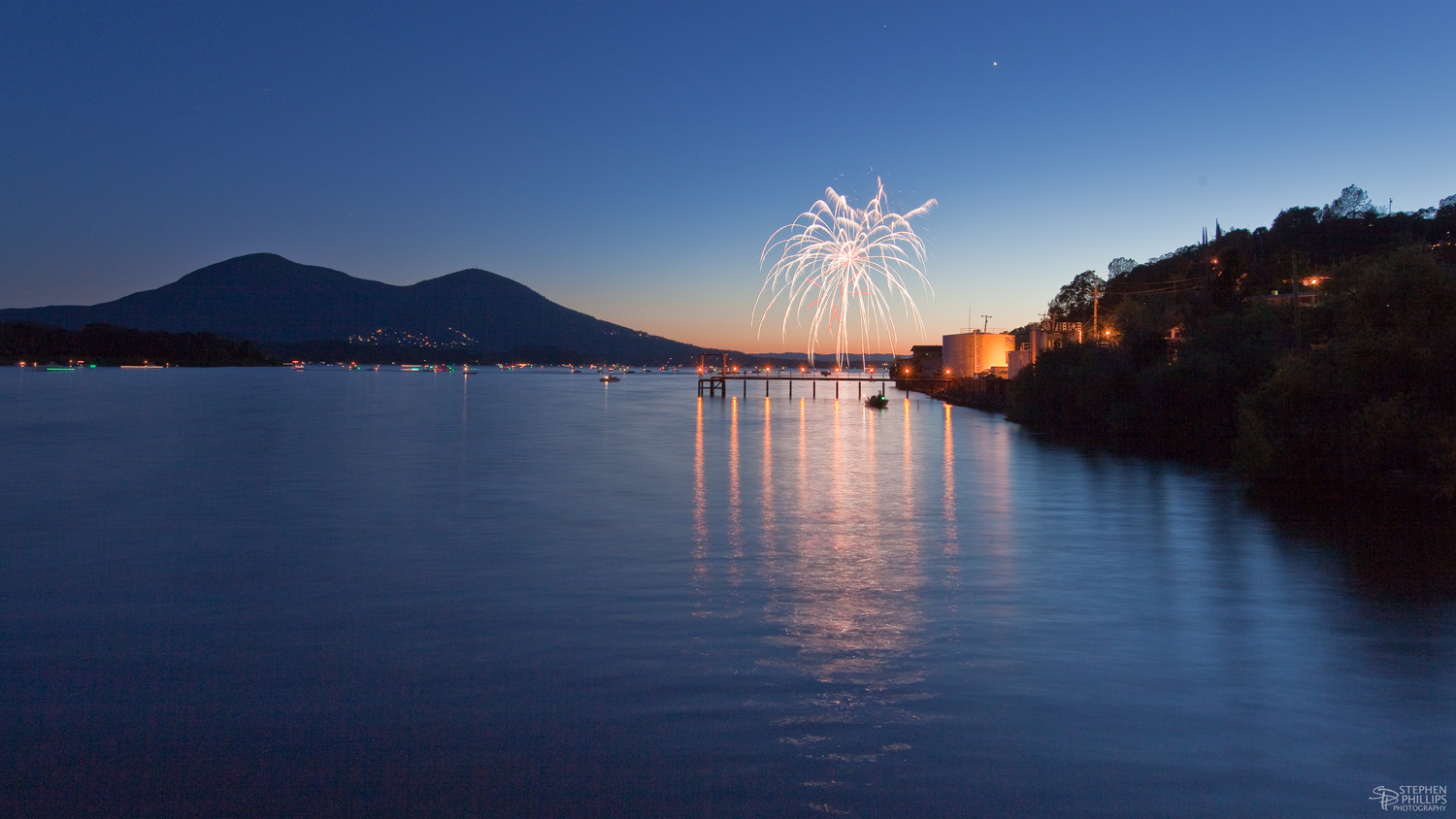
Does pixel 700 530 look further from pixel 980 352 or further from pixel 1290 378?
pixel 980 352

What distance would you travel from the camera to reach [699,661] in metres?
9.87

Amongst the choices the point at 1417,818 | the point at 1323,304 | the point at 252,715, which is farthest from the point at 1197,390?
the point at 252,715

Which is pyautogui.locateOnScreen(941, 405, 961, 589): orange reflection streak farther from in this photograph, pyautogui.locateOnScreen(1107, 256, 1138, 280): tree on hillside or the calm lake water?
pyautogui.locateOnScreen(1107, 256, 1138, 280): tree on hillside

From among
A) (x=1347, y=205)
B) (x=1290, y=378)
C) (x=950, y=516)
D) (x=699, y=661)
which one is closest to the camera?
(x=699, y=661)

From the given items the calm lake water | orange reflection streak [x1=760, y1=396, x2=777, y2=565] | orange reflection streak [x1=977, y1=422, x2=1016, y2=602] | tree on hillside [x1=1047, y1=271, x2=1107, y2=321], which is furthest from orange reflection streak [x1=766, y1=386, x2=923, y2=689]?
tree on hillside [x1=1047, y1=271, x2=1107, y2=321]

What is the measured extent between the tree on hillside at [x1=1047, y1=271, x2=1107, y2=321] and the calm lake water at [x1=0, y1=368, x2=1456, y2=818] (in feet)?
344

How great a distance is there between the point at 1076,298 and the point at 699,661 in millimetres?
126281

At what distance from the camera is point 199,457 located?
33938mm

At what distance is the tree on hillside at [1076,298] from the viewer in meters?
121

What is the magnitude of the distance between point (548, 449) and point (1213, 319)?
105ft

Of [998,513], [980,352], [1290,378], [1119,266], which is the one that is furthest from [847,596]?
[1119,266]

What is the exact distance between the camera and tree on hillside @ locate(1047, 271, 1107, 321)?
12112 centimetres

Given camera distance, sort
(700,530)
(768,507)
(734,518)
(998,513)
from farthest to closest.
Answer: (768,507), (998,513), (734,518), (700,530)

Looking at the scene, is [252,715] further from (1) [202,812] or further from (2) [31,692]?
(2) [31,692]
